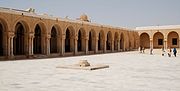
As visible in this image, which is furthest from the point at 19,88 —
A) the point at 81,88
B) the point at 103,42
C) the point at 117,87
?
the point at 103,42

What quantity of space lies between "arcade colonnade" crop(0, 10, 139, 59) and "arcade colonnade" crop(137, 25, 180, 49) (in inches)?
261

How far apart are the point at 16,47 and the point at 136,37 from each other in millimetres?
23507

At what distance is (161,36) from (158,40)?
33.9 inches

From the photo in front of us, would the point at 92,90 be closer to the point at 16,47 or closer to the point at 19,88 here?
the point at 19,88

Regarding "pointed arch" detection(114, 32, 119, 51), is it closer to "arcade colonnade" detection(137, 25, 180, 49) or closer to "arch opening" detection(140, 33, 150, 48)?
"arcade colonnade" detection(137, 25, 180, 49)

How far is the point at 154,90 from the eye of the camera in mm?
6230

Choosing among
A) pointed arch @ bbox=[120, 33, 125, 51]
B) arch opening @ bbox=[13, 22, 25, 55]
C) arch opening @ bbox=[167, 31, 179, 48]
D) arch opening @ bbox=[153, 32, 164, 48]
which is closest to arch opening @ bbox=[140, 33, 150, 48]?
arch opening @ bbox=[153, 32, 164, 48]

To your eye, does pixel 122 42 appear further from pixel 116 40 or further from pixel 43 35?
pixel 43 35

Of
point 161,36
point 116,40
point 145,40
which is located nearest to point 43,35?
point 116,40

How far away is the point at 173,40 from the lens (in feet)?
127

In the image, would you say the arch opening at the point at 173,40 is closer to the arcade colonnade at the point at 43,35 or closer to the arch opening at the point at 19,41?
the arcade colonnade at the point at 43,35

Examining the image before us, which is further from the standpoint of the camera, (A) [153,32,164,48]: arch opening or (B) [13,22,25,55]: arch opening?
(A) [153,32,164,48]: arch opening

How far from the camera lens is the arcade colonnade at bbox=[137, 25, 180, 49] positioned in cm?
3712

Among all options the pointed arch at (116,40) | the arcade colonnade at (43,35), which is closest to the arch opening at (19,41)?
the arcade colonnade at (43,35)
